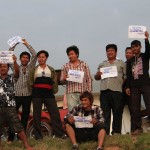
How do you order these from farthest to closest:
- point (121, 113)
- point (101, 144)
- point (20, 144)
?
point (121, 113) → point (20, 144) → point (101, 144)

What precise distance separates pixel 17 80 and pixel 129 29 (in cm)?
276

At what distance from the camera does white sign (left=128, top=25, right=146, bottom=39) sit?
8.23m

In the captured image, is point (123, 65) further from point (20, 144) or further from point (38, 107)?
point (20, 144)

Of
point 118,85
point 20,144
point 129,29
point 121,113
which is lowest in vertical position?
point 20,144

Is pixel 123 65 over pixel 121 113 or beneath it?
over

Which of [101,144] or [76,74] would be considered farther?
[76,74]

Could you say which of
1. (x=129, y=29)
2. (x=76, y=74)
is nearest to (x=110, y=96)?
(x=76, y=74)

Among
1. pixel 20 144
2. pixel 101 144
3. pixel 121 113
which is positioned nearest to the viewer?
pixel 101 144

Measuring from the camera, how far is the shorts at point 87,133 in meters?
7.92

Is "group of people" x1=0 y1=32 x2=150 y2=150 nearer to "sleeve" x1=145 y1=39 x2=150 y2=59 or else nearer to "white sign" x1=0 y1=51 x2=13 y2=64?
"sleeve" x1=145 y1=39 x2=150 y2=59

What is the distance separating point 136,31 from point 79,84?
1709 millimetres

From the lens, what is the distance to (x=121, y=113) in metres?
8.80

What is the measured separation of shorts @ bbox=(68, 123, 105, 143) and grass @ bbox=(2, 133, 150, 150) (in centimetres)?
12

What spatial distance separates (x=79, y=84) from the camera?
8.72 m
